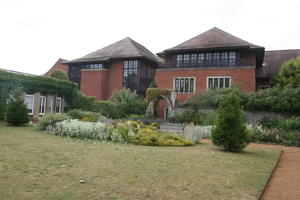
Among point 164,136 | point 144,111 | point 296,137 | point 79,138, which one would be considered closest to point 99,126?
point 79,138

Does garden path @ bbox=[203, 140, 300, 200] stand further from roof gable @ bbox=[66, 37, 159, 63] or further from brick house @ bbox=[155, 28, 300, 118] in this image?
roof gable @ bbox=[66, 37, 159, 63]

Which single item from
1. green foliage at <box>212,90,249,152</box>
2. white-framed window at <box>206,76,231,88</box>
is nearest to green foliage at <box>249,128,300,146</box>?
green foliage at <box>212,90,249,152</box>

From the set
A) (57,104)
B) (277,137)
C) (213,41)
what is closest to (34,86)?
(57,104)

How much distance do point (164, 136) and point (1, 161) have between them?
→ 759 centimetres

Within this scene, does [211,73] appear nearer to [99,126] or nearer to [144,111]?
[144,111]

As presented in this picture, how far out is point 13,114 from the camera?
17.0 meters

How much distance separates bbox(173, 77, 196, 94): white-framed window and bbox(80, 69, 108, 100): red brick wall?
11.8m

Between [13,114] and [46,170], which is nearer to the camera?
[46,170]

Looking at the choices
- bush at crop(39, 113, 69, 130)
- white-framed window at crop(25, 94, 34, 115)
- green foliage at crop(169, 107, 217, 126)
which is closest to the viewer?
bush at crop(39, 113, 69, 130)

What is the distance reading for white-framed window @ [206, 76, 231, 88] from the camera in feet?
83.0

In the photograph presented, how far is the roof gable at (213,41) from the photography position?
25.8 metres

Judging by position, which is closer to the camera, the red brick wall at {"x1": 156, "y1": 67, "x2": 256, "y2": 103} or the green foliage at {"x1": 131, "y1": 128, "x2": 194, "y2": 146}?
the green foliage at {"x1": 131, "y1": 128, "x2": 194, "y2": 146}

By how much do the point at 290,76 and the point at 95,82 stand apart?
963 inches

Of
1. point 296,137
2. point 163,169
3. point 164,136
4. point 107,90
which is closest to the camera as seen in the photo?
point 163,169
